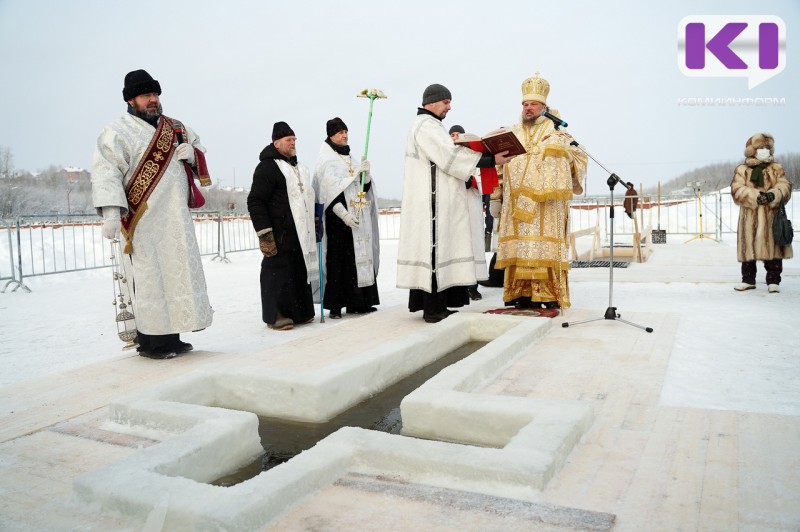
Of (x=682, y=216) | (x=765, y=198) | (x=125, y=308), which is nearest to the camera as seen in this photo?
(x=125, y=308)

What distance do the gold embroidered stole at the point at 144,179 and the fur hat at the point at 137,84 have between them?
0.25 metres

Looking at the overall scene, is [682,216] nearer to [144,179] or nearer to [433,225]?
[433,225]

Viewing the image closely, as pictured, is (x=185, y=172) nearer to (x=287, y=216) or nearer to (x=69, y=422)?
(x=287, y=216)

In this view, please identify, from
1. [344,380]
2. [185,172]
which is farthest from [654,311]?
[185,172]

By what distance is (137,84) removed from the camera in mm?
4641

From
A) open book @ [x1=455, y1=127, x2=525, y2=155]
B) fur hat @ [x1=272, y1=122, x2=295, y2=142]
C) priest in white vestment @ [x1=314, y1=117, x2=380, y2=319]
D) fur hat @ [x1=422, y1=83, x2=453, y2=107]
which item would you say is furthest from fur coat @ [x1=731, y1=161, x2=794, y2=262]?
fur hat @ [x1=272, y1=122, x2=295, y2=142]

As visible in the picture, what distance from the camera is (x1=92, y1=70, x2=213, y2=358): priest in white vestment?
15.1ft

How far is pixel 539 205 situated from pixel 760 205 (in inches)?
119

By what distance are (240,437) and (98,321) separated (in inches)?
181

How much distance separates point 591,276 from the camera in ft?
30.4

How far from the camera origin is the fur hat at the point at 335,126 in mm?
6816

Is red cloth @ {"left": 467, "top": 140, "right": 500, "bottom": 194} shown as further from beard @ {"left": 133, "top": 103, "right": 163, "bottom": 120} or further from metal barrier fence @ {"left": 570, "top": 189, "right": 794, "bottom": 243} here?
metal barrier fence @ {"left": 570, "top": 189, "right": 794, "bottom": 243}

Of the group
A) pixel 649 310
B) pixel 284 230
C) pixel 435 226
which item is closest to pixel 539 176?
pixel 435 226

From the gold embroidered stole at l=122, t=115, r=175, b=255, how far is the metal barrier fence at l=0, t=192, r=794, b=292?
6.15m
